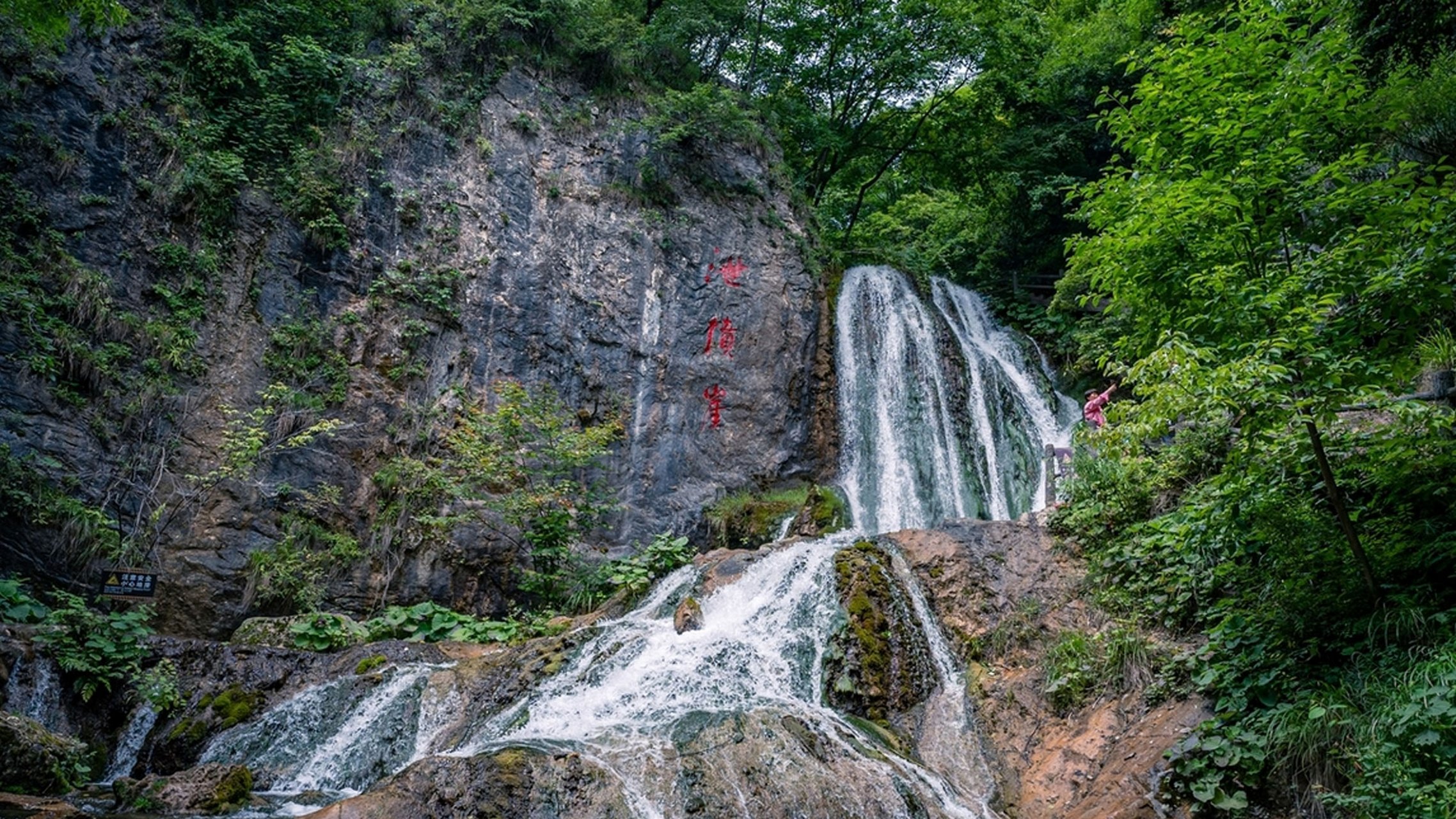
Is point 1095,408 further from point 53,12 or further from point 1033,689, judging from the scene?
point 53,12

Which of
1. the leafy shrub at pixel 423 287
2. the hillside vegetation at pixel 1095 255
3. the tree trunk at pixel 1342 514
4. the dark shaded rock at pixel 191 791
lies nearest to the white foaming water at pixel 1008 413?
the hillside vegetation at pixel 1095 255

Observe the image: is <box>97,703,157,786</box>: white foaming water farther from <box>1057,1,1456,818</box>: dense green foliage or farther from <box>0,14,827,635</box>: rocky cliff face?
<box>1057,1,1456,818</box>: dense green foliage

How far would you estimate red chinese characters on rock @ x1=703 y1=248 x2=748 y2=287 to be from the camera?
45.0ft

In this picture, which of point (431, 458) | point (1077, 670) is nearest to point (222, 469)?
point (431, 458)

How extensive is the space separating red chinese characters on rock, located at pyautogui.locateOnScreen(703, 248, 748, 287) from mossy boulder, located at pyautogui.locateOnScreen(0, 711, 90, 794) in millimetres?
10193

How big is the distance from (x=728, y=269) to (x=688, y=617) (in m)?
7.69

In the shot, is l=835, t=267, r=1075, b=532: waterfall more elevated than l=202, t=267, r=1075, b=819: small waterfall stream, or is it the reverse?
l=835, t=267, r=1075, b=532: waterfall

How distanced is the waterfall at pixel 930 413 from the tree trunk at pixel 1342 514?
24.4ft

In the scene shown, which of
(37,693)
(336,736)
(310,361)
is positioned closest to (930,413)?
(310,361)

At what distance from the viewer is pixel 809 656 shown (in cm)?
690

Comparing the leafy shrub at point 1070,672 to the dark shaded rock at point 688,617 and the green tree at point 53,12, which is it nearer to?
the dark shaded rock at point 688,617

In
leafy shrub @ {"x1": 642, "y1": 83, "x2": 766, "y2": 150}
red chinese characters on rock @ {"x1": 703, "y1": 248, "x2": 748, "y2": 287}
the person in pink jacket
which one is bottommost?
the person in pink jacket

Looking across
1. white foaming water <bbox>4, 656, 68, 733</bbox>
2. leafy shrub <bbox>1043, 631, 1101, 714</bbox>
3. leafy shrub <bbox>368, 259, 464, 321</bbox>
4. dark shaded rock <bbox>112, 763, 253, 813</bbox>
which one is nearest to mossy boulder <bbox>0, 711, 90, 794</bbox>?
dark shaded rock <bbox>112, 763, 253, 813</bbox>

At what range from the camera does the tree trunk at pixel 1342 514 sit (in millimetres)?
4473
